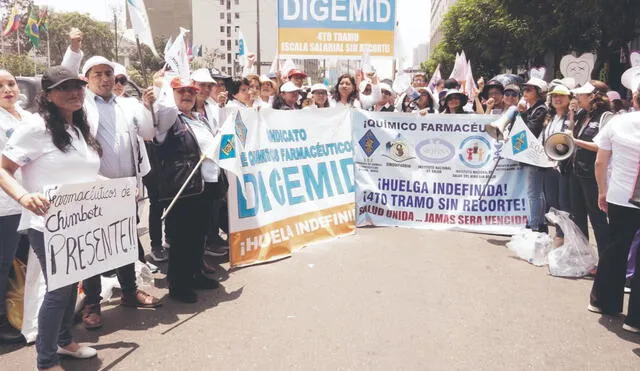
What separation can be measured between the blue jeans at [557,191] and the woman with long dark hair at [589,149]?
35cm

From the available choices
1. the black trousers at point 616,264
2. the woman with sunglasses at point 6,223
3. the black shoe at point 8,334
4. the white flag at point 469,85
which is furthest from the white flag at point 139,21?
the white flag at point 469,85

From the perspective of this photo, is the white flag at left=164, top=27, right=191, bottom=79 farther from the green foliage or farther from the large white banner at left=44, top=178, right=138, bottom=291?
the green foliage

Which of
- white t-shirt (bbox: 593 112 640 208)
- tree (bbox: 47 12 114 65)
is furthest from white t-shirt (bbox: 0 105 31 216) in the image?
tree (bbox: 47 12 114 65)

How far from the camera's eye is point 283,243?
5.93 meters

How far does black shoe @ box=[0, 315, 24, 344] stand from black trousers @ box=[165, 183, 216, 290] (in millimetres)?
1209

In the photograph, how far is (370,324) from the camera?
13.4 feet

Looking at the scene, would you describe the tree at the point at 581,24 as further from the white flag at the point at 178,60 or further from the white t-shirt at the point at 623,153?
the white flag at the point at 178,60

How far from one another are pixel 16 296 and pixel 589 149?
4.94m

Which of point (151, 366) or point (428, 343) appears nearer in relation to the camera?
point (151, 366)

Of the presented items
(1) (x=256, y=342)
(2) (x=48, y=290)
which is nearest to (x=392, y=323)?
(1) (x=256, y=342)

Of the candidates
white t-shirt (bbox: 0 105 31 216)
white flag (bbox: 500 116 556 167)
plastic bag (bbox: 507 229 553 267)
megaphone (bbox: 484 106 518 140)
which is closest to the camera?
white t-shirt (bbox: 0 105 31 216)

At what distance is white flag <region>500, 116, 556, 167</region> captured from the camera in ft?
20.9

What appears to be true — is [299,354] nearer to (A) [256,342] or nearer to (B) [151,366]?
(A) [256,342]

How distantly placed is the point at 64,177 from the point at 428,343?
2592 millimetres
